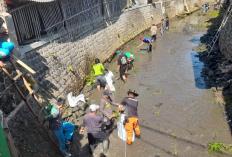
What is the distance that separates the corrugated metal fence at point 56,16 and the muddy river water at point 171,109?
3118 mm

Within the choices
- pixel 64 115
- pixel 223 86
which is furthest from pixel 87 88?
pixel 223 86

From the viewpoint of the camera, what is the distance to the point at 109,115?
553 centimetres

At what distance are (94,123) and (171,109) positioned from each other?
340cm

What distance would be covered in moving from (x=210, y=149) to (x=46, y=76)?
18.4 ft

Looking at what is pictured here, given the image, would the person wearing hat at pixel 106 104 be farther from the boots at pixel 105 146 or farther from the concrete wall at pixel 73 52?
the concrete wall at pixel 73 52

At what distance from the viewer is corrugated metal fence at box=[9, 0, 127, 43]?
6.27m

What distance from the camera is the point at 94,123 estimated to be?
4602 mm

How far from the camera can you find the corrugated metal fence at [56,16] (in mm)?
6268

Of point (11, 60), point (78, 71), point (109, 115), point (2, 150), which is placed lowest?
point (109, 115)

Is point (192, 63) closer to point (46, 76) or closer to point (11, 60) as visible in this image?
point (46, 76)

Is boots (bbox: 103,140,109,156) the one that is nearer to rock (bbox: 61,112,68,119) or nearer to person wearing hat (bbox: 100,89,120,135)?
person wearing hat (bbox: 100,89,120,135)

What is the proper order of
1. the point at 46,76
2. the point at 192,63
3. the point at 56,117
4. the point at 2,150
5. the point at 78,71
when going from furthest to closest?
1. the point at 192,63
2. the point at 78,71
3. the point at 46,76
4. the point at 56,117
5. the point at 2,150

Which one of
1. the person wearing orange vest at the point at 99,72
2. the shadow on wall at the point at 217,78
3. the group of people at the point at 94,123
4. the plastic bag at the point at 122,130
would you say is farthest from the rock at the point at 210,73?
the plastic bag at the point at 122,130

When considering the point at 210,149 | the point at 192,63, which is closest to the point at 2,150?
the point at 210,149
